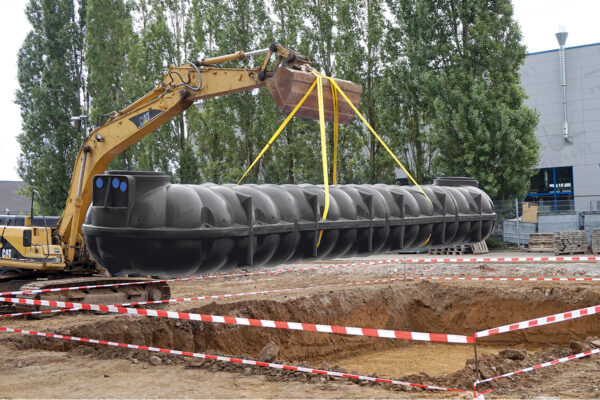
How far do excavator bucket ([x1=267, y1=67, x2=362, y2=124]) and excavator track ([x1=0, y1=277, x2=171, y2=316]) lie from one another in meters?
6.57

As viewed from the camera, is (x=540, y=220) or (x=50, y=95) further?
(x=50, y=95)

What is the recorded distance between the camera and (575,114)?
108 feet

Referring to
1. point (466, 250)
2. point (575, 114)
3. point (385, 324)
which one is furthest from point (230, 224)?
point (575, 114)

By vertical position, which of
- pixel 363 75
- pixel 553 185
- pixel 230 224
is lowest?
pixel 230 224

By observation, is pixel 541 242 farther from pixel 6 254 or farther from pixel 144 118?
pixel 6 254

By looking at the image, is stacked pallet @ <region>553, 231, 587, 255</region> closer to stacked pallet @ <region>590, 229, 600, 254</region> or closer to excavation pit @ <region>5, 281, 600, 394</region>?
stacked pallet @ <region>590, 229, 600, 254</region>

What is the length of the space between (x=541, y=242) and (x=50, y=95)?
84.5ft

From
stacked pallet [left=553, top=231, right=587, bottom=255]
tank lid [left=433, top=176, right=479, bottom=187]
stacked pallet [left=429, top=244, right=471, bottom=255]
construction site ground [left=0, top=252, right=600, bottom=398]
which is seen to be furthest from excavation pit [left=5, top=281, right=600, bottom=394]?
stacked pallet [left=429, top=244, right=471, bottom=255]

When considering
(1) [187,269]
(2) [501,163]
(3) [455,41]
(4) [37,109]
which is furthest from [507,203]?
(4) [37,109]

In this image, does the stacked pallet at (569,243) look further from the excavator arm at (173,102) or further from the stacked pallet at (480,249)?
the excavator arm at (173,102)

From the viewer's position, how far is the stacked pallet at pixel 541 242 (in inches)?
938

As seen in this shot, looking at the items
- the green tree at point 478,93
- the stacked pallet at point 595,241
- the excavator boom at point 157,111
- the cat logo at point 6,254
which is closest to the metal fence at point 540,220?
the green tree at point 478,93

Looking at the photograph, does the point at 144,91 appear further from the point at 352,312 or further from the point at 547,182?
the point at 547,182

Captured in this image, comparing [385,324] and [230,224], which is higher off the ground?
[230,224]
